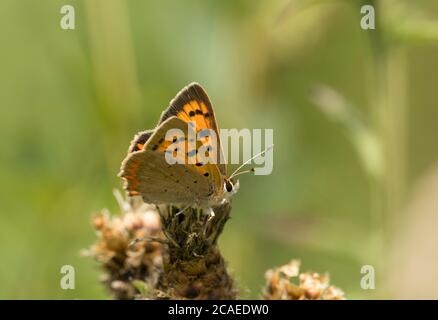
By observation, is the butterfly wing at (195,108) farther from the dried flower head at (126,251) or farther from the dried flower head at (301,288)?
the dried flower head at (301,288)

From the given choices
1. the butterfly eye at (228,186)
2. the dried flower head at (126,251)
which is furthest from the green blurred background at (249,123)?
the dried flower head at (126,251)

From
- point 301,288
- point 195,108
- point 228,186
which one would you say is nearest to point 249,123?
point 228,186

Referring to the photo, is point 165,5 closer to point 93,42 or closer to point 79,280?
point 93,42

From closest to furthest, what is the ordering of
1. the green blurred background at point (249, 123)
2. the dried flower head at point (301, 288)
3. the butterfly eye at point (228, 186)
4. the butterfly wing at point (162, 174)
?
the dried flower head at point (301, 288)
the butterfly wing at point (162, 174)
the butterfly eye at point (228, 186)
the green blurred background at point (249, 123)

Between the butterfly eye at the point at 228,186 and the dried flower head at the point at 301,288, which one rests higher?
the butterfly eye at the point at 228,186

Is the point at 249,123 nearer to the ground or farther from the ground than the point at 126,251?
farther from the ground

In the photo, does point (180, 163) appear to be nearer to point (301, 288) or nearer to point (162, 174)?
point (162, 174)
